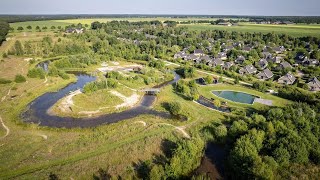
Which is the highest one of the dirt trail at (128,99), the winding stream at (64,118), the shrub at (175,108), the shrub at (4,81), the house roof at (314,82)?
the house roof at (314,82)

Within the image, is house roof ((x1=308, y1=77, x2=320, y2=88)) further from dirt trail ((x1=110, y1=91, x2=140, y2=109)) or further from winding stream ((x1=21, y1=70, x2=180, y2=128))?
dirt trail ((x1=110, y1=91, x2=140, y2=109))

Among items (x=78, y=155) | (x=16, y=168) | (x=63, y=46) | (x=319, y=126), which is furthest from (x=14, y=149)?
(x=63, y=46)

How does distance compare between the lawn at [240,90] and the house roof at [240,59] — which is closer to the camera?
the lawn at [240,90]

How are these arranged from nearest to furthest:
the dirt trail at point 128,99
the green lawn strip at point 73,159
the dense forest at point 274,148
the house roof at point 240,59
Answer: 1. the dense forest at point 274,148
2. the green lawn strip at point 73,159
3. the dirt trail at point 128,99
4. the house roof at point 240,59

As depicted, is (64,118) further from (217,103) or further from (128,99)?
(217,103)

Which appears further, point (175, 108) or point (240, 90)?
point (240, 90)

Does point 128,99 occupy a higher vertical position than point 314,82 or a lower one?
lower

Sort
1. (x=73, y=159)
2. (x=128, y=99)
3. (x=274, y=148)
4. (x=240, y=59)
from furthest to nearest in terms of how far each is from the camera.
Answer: (x=240, y=59), (x=128, y=99), (x=73, y=159), (x=274, y=148)

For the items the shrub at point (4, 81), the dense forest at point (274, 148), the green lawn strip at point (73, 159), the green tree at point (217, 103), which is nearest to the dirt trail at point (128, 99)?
the green lawn strip at point (73, 159)

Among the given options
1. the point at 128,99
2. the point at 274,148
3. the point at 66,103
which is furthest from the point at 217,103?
the point at 66,103

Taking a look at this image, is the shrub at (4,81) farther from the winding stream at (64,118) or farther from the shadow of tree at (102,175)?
the shadow of tree at (102,175)
